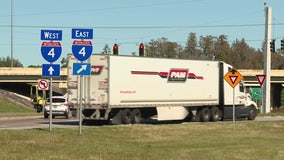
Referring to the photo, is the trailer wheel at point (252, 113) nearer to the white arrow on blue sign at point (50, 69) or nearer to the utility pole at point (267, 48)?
the utility pole at point (267, 48)

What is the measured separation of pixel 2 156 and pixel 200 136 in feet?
32.7

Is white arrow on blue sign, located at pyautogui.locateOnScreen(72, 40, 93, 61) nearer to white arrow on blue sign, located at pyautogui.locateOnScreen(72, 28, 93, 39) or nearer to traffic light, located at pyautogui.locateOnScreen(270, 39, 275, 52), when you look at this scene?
white arrow on blue sign, located at pyautogui.locateOnScreen(72, 28, 93, 39)

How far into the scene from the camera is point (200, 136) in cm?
2156

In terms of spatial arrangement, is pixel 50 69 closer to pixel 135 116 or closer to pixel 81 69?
pixel 81 69

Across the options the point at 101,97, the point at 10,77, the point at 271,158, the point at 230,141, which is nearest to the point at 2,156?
the point at 271,158

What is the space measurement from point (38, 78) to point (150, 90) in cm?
5955

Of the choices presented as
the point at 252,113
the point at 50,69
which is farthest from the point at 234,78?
the point at 252,113

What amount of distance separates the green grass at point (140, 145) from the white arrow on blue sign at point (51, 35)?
3.27 m

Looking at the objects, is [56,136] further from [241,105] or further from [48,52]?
[241,105]

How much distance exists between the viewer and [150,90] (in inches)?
1187

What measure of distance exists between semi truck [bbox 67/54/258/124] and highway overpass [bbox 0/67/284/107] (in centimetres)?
4682

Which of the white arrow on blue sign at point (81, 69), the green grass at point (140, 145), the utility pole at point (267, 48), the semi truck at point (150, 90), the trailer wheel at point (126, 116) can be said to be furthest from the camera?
Result: the utility pole at point (267, 48)

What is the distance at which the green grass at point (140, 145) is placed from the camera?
1421 cm

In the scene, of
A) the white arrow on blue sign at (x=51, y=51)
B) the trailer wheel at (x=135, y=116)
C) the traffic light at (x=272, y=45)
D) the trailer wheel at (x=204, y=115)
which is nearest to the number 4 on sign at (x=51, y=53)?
the white arrow on blue sign at (x=51, y=51)
